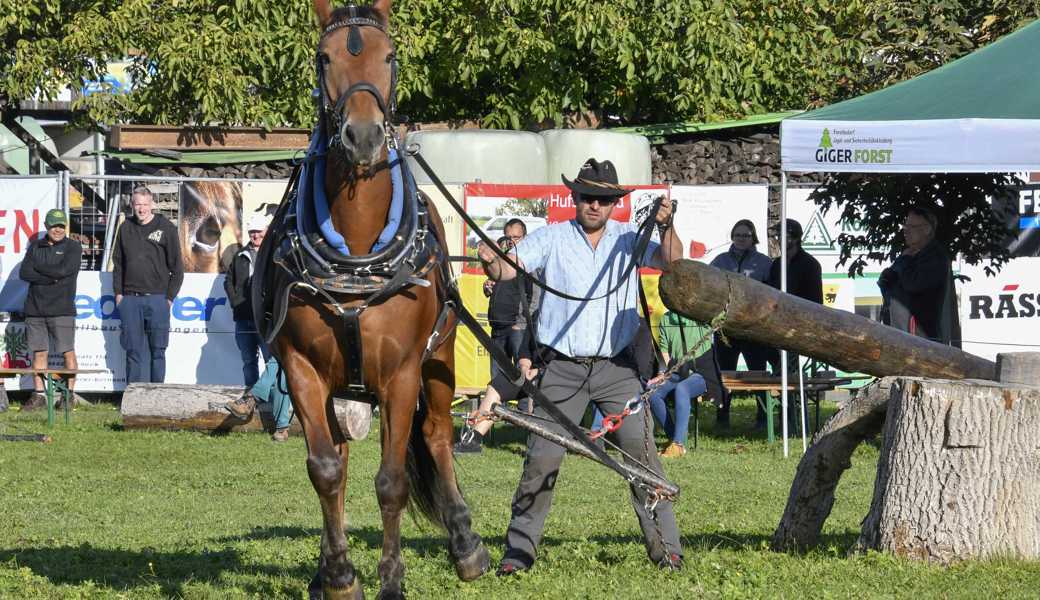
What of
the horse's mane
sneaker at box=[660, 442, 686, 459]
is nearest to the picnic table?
sneaker at box=[660, 442, 686, 459]

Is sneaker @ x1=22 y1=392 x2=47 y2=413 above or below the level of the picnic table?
below

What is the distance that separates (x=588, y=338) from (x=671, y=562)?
116cm

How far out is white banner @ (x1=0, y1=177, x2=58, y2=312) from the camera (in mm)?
A: 15680

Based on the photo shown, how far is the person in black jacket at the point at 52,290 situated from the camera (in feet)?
49.4

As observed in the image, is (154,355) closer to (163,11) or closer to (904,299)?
(163,11)

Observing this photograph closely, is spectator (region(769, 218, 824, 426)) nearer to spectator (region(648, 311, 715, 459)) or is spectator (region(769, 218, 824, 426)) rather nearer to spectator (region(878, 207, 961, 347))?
spectator (region(648, 311, 715, 459))

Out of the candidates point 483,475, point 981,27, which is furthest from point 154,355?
point 981,27

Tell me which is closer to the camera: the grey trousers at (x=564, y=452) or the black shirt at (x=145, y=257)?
the grey trousers at (x=564, y=452)

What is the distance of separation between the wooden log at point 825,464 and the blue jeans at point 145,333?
30.5ft

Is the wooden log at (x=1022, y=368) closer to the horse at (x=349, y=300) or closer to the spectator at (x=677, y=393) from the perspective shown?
the horse at (x=349, y=300)

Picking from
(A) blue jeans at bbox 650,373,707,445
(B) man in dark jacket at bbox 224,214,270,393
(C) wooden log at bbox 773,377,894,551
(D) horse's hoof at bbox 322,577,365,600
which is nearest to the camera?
(D) horse's hoof at bbox 322,577,365,600

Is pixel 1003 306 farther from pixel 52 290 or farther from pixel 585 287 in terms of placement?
pixel 585 287

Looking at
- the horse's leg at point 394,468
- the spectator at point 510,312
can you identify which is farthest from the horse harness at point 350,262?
the spectator at point 510,312

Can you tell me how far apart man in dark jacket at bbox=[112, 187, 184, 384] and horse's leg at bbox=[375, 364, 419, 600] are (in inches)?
371
